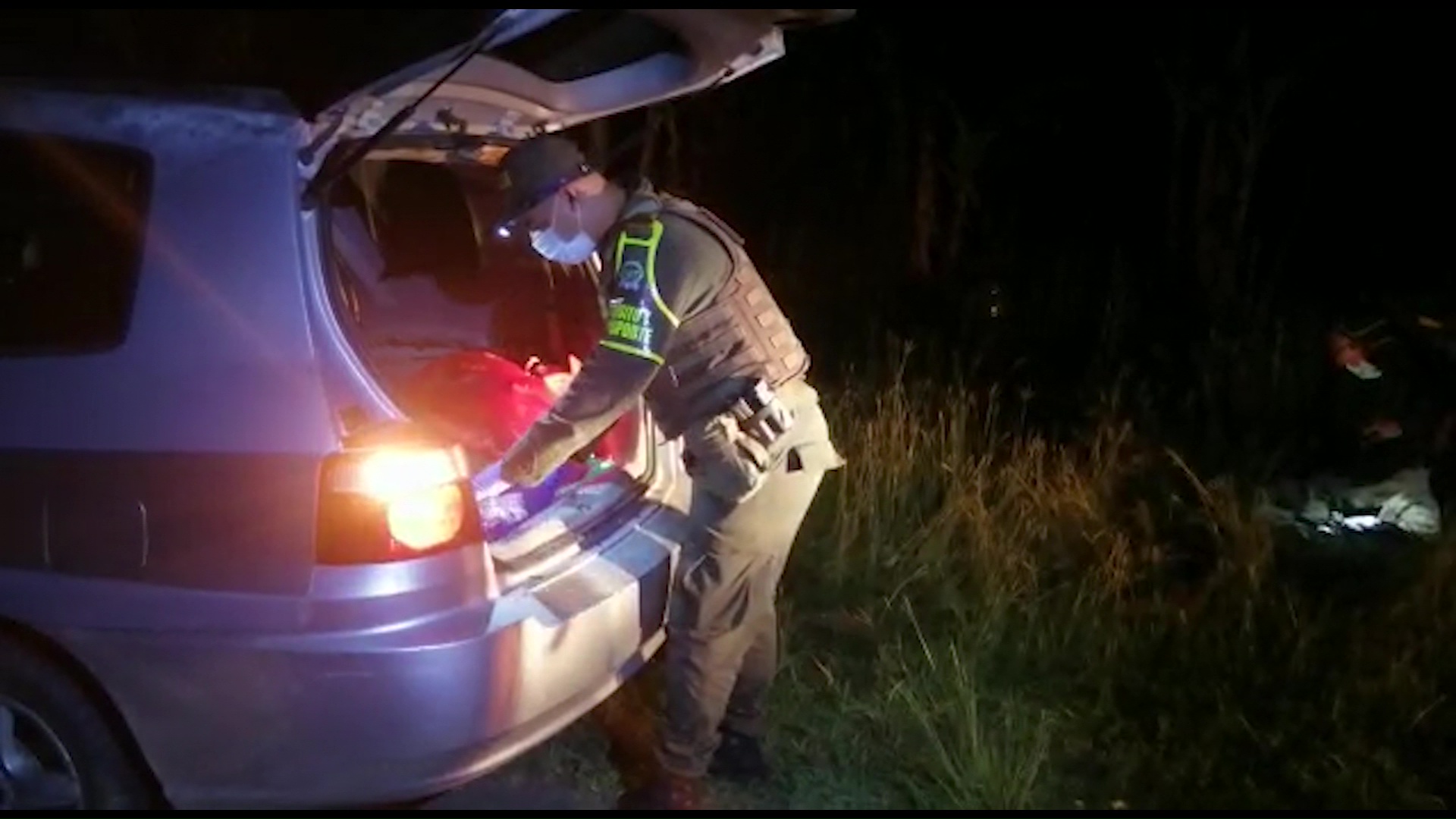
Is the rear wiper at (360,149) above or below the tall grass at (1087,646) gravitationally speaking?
above

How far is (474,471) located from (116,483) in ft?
3.37

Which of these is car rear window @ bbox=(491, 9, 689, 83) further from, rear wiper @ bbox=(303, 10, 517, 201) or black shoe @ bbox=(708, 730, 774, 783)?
black shoe @ bbox=(708, 730, 774, 783)

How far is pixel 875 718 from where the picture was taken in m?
4.77

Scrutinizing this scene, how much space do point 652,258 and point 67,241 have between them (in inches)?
48.8

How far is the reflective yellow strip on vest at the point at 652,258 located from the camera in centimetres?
402

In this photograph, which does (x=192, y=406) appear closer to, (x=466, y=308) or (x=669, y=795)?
(x=669, y=795)

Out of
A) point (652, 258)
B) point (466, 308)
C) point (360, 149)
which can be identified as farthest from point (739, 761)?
point (360, 149)

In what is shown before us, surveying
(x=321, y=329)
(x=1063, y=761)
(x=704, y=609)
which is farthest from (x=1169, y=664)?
(x=321, y=329)

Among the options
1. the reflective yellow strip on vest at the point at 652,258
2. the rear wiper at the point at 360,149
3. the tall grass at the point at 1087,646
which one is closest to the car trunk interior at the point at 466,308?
the reflective yellow strip on vest at the point at 652,258

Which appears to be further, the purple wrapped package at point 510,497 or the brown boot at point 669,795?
the brown boot at point 669,795

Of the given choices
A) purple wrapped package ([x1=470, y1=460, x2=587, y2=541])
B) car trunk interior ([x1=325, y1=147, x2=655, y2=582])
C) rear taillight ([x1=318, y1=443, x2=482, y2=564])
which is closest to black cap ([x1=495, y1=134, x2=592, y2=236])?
car trunk interior ([x1=325, y1=147, x2=655, y2=582])

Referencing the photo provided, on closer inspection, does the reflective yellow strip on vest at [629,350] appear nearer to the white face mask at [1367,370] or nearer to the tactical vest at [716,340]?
the tactical vest at [716,340]

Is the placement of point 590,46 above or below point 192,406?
above

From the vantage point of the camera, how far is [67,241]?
3.69 m
